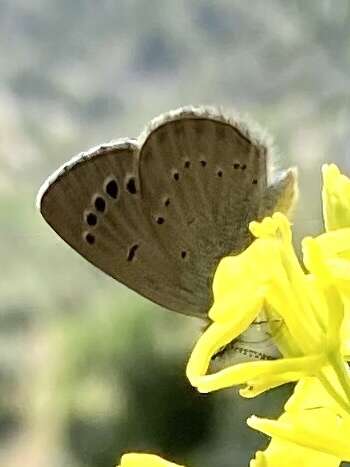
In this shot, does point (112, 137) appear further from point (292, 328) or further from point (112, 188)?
point (292, 328)

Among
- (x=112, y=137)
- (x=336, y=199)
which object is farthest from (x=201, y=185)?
(x=112, y=137)

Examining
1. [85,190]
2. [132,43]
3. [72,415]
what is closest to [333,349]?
[85,190]

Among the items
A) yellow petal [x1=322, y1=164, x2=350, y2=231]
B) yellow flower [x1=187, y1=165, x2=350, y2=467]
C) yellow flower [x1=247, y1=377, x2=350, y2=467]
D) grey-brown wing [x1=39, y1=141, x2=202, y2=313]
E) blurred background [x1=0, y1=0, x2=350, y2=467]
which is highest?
blurred background [x1=0, y1=0, x2=350, y2=467]

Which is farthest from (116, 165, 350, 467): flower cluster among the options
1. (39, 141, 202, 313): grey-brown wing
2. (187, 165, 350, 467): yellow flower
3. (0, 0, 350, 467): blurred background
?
(0, 0, 350, 467): blurred background

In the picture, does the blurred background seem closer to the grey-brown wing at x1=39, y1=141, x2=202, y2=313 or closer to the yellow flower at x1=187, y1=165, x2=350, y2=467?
the grey-brown wing at x1=39, y1=141, x2=202, y2=313

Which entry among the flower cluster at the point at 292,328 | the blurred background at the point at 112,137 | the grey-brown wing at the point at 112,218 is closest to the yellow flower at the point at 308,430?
the flower cluster at the point at 292,328

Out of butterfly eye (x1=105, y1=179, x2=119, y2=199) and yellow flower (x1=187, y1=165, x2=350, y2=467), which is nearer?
yellow flower (x1=187, y1=165, x2=350, y2=467)

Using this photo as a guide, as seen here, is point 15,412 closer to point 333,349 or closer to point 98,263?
point 98,263
